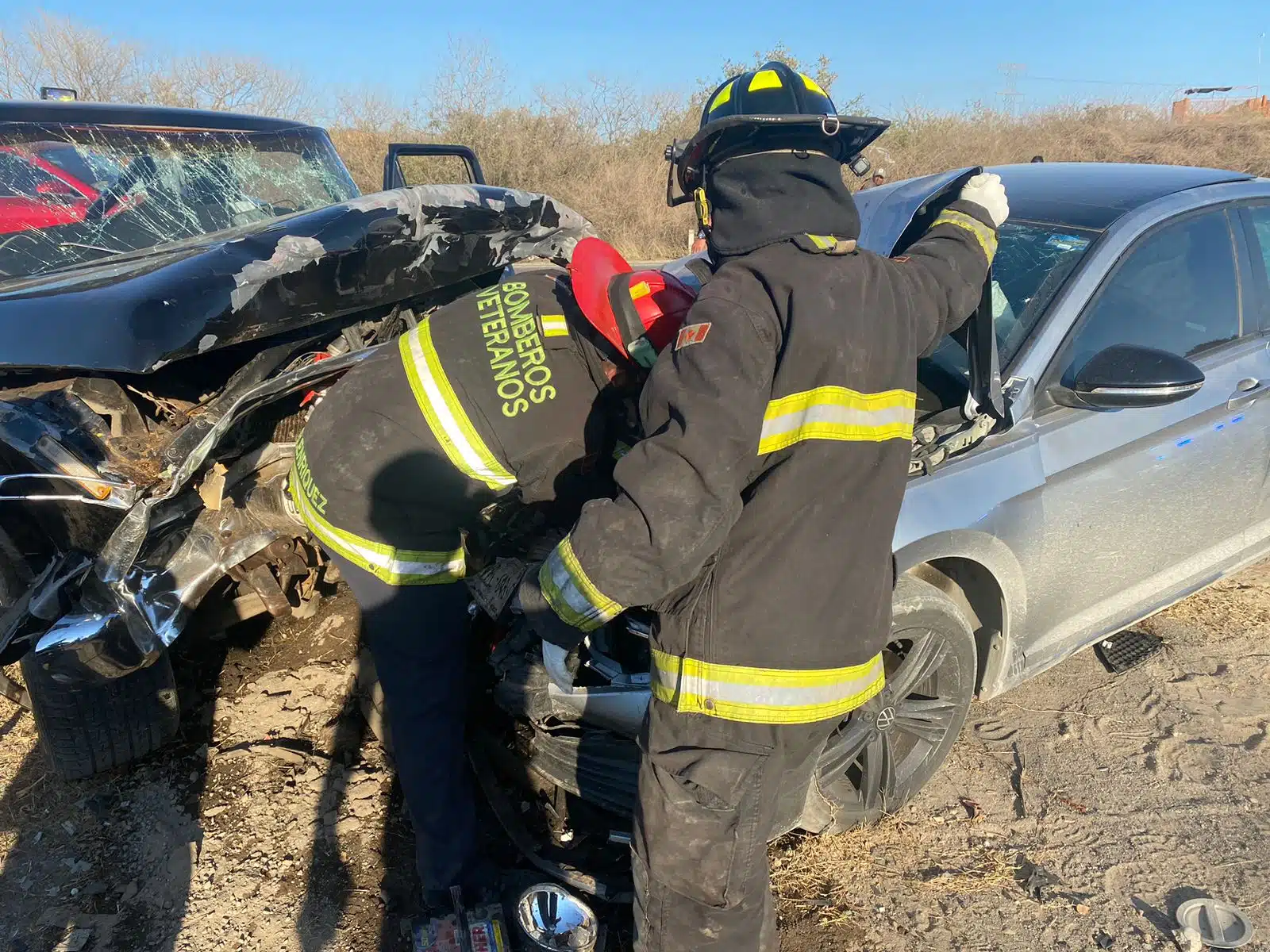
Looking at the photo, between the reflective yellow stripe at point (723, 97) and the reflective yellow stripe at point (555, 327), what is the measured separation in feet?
1.65

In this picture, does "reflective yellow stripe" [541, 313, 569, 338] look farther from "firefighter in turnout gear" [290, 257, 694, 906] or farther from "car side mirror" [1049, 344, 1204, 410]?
"car side mirror" [1049, 344, 1204, 410]

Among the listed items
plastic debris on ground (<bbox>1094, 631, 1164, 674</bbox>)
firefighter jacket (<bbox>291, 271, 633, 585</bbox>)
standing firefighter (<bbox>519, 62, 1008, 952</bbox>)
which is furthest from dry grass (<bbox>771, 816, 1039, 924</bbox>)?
firefighter jacket (<bbox>291, 271, 633, 585</bbox>)

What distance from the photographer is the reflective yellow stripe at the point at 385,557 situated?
1.90 meters

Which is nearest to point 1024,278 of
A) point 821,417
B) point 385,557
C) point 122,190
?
point 821,417

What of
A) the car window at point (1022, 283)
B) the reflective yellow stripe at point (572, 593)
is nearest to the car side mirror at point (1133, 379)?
the car window at point (1022, 283)

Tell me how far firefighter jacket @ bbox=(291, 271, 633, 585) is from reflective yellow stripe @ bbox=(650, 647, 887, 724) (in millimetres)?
529

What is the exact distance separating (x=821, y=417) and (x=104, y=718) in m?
2.31

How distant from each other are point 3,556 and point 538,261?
2.01 metres

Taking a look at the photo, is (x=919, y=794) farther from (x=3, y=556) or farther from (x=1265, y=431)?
(x=3, y=556)

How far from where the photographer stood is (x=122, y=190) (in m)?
3.11

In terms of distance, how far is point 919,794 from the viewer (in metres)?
2.55

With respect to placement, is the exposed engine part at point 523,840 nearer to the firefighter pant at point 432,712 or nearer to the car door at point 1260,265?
the firefighter pant at point 432,712

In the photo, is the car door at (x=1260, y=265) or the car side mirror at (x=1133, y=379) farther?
the car door at (x=1260, y=265)

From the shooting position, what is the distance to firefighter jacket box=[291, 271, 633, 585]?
5.73ft
